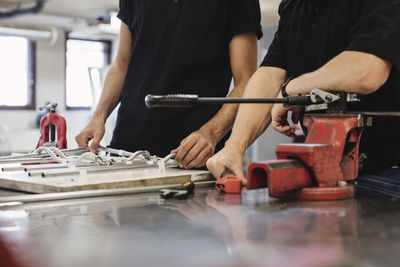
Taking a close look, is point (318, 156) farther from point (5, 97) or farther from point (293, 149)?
point (5, 97)

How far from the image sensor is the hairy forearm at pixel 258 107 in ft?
4.59

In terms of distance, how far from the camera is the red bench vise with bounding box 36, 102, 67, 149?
1.80 meters

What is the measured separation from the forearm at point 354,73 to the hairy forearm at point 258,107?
34 cm

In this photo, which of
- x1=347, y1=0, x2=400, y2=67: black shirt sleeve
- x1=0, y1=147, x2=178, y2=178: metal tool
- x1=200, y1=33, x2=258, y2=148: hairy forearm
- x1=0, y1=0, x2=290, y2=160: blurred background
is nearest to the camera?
x1=347, y1=0, x2=400, y2=67: black shirt sleeve

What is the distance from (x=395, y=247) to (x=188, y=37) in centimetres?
124

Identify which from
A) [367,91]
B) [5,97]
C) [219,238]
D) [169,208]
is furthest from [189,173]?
[5,97]

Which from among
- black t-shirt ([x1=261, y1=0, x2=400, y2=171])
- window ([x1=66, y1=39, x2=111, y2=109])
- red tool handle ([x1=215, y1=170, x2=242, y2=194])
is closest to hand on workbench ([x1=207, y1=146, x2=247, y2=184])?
red tool handle ([x1=215, y1=170, x2=242, y2=194])

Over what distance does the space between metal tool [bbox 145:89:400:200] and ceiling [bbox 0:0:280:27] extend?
242 inches

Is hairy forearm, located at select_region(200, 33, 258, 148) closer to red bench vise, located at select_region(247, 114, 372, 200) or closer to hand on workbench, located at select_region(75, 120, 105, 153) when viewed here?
hand on workbench, located at select_region(75, 120, 105, 153)

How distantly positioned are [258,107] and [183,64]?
0.41 meters

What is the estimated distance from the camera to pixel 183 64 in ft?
5.63

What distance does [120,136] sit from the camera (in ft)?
6.19

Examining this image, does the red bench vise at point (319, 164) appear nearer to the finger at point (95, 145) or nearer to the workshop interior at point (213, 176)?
the workshop interior at point (213, 176)

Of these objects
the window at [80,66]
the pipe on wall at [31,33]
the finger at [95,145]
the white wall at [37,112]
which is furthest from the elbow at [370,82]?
the window at [80,66]
